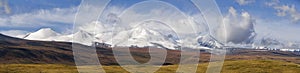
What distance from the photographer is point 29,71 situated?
150 meters

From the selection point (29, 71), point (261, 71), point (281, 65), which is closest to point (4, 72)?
point (29, 71)

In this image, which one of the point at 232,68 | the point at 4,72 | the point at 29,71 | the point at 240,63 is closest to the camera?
the point at 4,72

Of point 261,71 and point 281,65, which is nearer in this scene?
point 261,71

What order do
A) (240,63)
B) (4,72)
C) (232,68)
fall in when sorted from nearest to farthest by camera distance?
(4,72), (232,68), (240,63)

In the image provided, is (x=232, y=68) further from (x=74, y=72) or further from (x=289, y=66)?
(x=74, y=72)

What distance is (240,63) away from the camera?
178 meters

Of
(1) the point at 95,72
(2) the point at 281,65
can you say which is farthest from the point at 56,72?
(2) the point at 281,65

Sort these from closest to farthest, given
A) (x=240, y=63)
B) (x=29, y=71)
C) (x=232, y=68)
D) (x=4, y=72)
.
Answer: (x=4, y=72) < (x=29, y=71) < (x=232, y=68) < (x=240, y=63)

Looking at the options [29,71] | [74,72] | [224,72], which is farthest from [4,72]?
[224,72]

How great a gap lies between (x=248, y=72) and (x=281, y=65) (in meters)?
23.5

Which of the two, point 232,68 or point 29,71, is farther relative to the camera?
point 232,68

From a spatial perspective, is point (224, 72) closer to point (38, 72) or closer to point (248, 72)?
point (248, 72)

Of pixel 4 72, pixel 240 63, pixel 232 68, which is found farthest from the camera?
pixel 240 63

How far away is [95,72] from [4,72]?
30.7 meters
